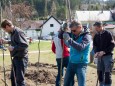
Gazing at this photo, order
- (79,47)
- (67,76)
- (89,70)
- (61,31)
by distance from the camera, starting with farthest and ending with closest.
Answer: (89,70) → (61,31) → (67,76) → (79,47)

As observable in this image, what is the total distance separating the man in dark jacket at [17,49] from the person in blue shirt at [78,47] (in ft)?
3.41

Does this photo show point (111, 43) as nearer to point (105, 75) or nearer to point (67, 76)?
point (105, 75)

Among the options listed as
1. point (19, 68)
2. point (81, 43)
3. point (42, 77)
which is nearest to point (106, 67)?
point (81, 43)

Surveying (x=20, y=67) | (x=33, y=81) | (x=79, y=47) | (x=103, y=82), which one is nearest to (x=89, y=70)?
(x=33, y=81)

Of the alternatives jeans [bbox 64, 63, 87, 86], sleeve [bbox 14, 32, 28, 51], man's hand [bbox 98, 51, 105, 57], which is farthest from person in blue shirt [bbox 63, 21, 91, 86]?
sleeve [bbox 14, 32, 28, 51]

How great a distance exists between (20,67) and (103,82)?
1799 mm

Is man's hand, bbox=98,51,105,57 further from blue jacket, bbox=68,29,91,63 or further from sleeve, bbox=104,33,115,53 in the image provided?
blue jacket, bbox=68,29,91,63

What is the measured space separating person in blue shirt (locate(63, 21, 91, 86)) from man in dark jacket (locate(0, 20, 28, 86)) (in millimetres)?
1039

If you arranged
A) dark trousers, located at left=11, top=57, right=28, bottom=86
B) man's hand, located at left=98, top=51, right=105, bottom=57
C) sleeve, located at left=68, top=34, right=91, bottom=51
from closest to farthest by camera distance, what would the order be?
sleeve, located at left=68, top=34, right=91, bottom=51, dark trousers, located at left=11, top=57, right=28, bottom=86, man's hand, located at left=98, top=51, right=105, bottom=57

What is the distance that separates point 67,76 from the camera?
614 cm

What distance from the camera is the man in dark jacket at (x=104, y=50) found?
22.5 feet

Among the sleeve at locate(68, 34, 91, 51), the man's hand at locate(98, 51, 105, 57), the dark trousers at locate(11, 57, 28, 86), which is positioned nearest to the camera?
the sleeve at locate(68, 34, 91, 51)

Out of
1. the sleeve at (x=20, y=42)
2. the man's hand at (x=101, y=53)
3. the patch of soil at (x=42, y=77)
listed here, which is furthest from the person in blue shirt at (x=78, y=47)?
the patch of soil at (x=42, y=77)

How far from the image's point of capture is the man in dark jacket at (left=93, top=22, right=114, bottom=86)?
22.5ft
